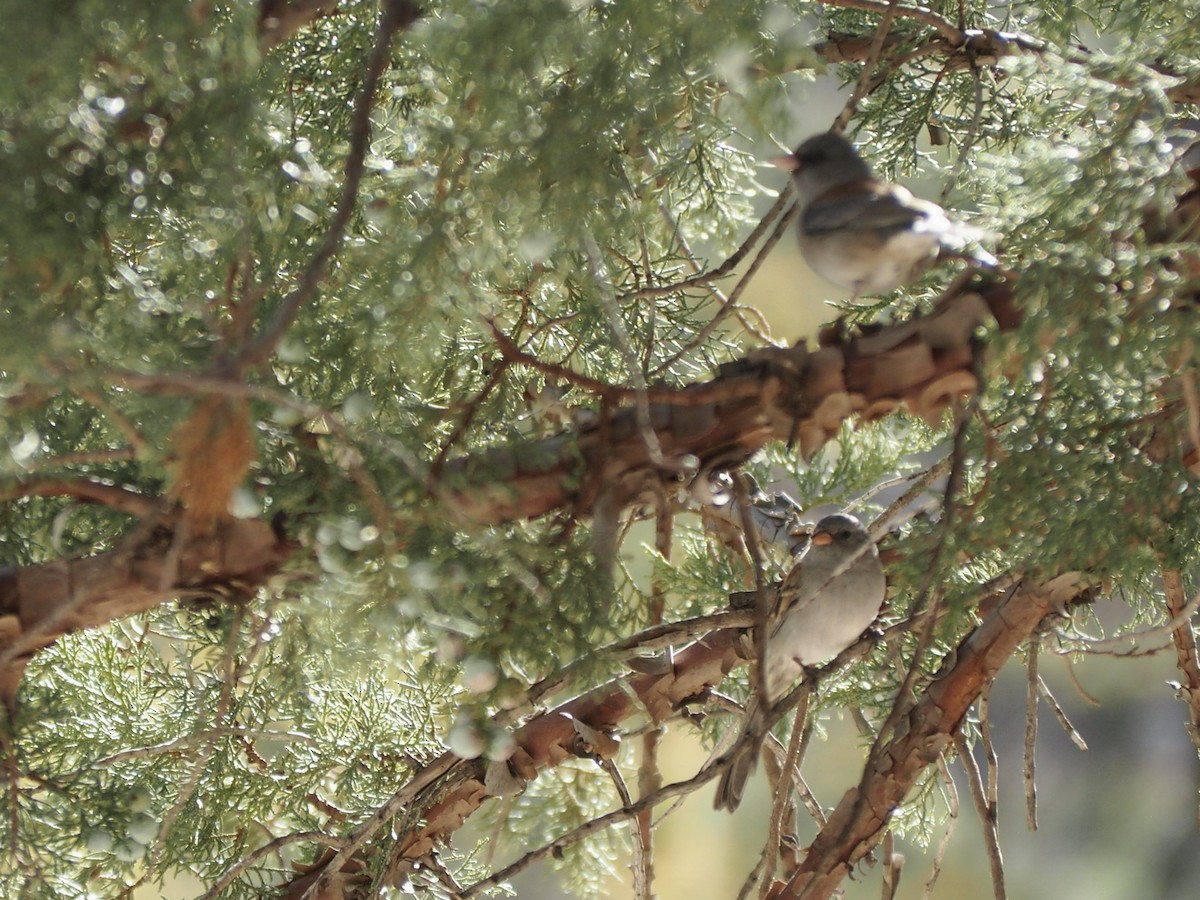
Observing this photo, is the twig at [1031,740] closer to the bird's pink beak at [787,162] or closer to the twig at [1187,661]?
the twig at [1187,661]

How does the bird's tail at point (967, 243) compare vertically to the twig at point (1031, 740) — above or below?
above

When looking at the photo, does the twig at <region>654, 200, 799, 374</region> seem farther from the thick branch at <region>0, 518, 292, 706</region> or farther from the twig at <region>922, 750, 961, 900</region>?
the twig at <region>922, 750, 961, 900</region>

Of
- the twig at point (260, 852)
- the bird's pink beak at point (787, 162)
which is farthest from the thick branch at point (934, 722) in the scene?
the bird's pink beak at point (787, 162)

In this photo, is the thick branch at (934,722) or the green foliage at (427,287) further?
the thick branch at (934,722)

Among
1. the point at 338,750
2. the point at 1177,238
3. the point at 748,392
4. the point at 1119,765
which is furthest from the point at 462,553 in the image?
the point at 1119,765

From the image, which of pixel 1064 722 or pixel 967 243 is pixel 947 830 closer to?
pixel 1064 722

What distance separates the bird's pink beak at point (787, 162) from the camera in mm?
1400

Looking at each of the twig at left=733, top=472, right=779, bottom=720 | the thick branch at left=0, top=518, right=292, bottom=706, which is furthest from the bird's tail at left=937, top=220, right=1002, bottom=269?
the thick branch at left=0, top=518, right=292, bottom=706

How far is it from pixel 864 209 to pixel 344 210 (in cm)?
71

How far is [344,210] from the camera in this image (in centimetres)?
68

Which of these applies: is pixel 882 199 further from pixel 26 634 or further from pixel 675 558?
pixel 26 634

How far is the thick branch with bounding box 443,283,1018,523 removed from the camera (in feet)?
2.70

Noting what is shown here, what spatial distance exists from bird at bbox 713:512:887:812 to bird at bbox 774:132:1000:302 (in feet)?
1.13

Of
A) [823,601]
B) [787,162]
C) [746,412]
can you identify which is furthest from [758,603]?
[787,162]
